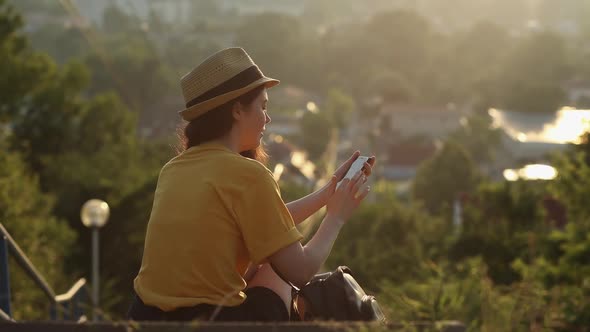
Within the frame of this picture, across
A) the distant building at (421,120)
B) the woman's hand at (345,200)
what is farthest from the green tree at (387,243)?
the distant building at (421,120)

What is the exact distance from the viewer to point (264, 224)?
285 centimetres

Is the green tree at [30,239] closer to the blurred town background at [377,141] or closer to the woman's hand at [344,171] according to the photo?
the blurred town background at [377,141]

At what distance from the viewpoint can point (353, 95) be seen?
3903 inches

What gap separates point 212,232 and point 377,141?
7250 cm

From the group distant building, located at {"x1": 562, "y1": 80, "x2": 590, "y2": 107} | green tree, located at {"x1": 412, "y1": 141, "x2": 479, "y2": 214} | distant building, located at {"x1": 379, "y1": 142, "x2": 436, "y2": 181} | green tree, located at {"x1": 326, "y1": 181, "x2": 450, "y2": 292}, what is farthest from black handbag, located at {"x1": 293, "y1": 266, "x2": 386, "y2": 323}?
distant building, located at {"x1": 562, "y1": 80, "x2": 590, "y2": 107}

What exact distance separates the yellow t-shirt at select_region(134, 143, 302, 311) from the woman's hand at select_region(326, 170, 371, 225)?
0.23m

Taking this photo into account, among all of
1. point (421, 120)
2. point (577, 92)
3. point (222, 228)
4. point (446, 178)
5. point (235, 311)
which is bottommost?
point (235, 311)

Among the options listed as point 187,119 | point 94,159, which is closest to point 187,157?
point 187,119

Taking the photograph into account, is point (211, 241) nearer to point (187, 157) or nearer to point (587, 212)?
point (187, 157)

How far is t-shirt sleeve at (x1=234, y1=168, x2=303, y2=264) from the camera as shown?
112 inches

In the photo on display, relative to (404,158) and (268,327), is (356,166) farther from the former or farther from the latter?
(404,158)

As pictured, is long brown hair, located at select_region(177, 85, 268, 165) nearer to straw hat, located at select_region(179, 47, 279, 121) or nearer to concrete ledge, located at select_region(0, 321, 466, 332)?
straw hat, located at select_region(179, 47, 279, 121)

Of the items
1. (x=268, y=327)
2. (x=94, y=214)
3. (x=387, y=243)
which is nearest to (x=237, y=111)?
(x=268, y=327)

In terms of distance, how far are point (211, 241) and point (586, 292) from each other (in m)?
3.63
